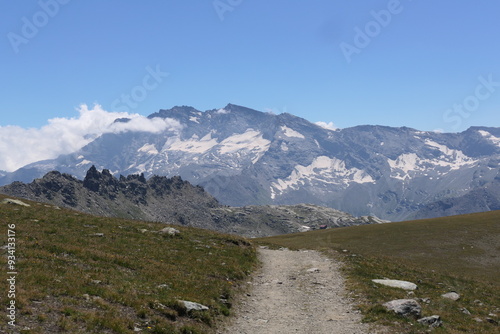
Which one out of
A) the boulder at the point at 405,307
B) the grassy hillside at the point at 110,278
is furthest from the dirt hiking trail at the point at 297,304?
the boulder at the point at 405,307

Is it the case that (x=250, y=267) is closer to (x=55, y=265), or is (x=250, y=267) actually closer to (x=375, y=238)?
(x=55, y=265)

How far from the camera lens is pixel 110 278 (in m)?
23.8

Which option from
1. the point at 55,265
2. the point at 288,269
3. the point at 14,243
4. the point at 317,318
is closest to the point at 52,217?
the point at 14,243

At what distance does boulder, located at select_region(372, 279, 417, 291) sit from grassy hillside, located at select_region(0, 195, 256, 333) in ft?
38.7

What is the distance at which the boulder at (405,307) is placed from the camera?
23.9m

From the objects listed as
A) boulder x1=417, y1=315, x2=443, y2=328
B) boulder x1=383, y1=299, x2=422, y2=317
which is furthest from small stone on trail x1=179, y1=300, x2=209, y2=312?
boulder x1=417, y1=315, x2=443, y2=328

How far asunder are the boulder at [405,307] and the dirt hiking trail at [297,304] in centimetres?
218

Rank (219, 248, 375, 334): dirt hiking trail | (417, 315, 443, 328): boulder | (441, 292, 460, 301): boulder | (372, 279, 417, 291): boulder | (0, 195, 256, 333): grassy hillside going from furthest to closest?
(372, 279, 417, 291): boulder
(441, 292, 460, 301): boulder
(417, 315, 443, 328): boulder
(219, 248, 375, 334): dirt hiking trail
(0, 195, 256, 333): grassy hillside

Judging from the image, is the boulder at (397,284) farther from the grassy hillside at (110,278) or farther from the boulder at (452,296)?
the grassy hillside at (110,278)

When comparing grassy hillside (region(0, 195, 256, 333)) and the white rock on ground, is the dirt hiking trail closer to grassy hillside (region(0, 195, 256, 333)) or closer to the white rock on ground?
grassy hillside (region(0, 195, 256, 333))

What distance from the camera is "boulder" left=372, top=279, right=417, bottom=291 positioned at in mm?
32188

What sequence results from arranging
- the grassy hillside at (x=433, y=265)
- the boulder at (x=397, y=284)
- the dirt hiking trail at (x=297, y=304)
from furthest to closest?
the boulder at (x=397, y=284) → the grassy hillside at (x=433, y=265) → the dirt hiking trail at (x=297, y=304)

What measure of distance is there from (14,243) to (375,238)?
58.1 metres

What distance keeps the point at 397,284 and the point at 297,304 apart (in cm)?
1059
